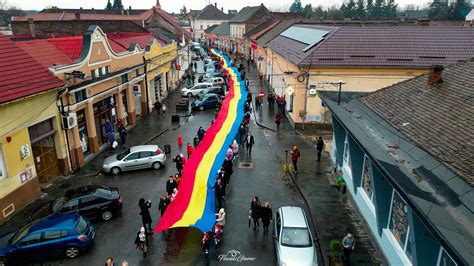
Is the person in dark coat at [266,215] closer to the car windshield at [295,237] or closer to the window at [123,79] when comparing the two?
the car windshield at [295,237]

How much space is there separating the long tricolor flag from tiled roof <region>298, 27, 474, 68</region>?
9458 mm

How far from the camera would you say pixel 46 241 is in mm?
13141

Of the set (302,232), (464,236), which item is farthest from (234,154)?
(464,236)

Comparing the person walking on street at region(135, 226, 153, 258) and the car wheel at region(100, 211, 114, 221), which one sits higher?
the person walking on street at region(135, 226, 153, 258)

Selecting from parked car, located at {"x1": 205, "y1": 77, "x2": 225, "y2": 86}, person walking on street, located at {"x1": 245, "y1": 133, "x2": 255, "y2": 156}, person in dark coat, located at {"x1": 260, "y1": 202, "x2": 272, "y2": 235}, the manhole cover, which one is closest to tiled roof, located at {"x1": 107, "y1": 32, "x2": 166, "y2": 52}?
parked car, located at {"x1": 205, "y1": 77, "x2": 225, "y2": 86}

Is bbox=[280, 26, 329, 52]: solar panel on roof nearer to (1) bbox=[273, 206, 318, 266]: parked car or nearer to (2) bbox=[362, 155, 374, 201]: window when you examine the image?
(2) bbox=[362, 155, 374, 201]: window

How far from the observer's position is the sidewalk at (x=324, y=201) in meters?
14.0

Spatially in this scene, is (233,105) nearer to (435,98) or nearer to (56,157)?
(56,157)

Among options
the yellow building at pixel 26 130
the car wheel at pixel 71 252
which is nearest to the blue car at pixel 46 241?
the car wheel at pixel 71 252

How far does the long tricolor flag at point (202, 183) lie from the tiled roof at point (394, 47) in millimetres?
9458

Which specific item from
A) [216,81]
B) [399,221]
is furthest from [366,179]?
[216,81]

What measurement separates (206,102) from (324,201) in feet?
68.6

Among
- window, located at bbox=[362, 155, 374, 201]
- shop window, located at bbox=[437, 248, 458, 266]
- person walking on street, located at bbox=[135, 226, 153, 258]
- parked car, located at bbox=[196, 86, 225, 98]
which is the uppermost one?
shop window, located at bbox=[437, 248, 458, 266]

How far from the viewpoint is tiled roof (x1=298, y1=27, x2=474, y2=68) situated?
2669cm
